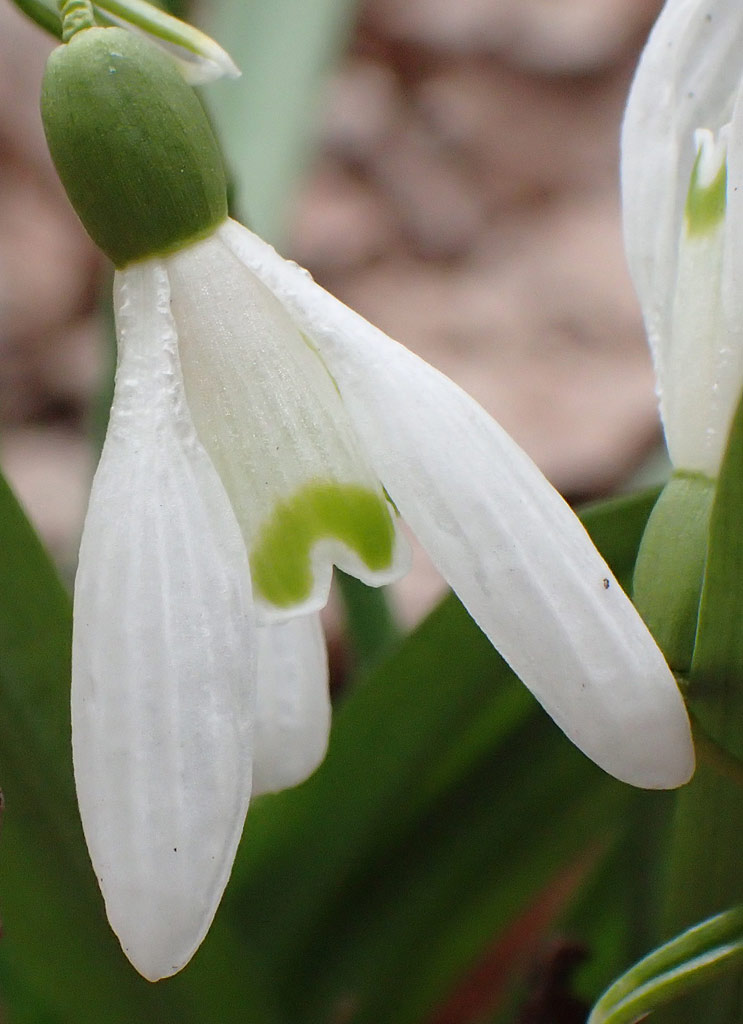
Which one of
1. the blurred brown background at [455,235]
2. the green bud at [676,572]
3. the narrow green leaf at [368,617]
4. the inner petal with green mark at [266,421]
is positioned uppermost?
the inner petal with green mark at [266,421]

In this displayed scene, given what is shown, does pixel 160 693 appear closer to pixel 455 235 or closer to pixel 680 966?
pixel 680 966

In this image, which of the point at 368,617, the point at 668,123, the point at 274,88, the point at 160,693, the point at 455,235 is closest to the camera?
the point at 160,693

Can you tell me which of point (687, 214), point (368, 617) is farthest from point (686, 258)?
point (368, 617)

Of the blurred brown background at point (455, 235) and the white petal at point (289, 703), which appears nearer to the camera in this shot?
the white petal at point (289, 703)

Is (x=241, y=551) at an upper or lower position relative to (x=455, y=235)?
upper

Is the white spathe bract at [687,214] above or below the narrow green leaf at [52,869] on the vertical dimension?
above

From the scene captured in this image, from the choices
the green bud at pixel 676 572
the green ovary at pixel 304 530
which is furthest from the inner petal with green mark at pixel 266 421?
the green bud at pixel 676 572

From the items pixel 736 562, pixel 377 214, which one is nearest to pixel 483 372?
pixel 377 214

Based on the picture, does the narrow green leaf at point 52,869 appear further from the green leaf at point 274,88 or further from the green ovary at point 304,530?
the green leaf at point 274,88
